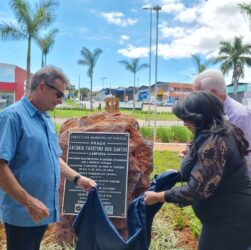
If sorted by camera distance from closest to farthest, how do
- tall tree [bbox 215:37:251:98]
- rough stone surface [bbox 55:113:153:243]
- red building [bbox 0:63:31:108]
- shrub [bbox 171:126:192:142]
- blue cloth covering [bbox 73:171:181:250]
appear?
blue cloth covering [bbox 73:171:181:250] < rough stone surface [bbox 55:113:153:243] < shrub [bbox 171:126:192:142] < red building [bbox 0:63:31:108] < tall tree [bbox 215:37:251:98]

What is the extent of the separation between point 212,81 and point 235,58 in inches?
1698

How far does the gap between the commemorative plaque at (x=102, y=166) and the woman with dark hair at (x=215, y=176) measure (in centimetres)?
207

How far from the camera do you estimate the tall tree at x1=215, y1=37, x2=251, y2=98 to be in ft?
144

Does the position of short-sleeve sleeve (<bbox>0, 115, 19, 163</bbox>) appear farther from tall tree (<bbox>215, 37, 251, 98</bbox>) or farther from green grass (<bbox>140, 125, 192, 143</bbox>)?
tall tree (<bbox>215, 37, 251, 98</bbox>)

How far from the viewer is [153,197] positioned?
2551 millimetres

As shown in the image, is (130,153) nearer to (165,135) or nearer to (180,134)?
(180,134)

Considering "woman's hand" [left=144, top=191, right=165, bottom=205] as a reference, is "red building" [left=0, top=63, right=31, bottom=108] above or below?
above

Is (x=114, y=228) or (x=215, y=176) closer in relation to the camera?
(x=215, y=176)

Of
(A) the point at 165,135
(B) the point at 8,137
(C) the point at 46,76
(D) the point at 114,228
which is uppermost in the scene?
(C) the point at 46,76

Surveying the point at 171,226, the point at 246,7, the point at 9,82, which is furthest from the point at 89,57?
the point at 171,226

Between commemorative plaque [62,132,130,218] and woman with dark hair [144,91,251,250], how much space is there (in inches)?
81.6

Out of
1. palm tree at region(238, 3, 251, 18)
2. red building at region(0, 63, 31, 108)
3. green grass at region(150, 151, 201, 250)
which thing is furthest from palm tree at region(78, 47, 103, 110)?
green grass at region(150, 151, 201, 250)

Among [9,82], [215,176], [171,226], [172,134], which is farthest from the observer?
[9,82]

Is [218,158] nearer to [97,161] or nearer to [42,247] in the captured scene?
[97,161]
